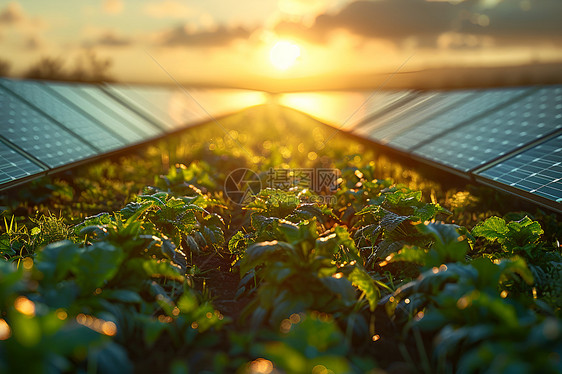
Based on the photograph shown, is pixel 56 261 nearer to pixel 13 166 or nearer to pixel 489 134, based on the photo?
pixel 13 166

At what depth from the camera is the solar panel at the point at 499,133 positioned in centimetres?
556

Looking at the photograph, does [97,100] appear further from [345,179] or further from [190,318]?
[190,318]

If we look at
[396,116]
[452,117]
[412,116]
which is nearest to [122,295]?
[452,117]

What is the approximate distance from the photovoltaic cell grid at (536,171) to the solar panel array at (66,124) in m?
5.42

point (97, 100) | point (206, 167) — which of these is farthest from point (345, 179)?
point (97, 100)

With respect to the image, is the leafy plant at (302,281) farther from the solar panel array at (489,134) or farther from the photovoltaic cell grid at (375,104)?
the photovoltaic cell grid at (375,104)

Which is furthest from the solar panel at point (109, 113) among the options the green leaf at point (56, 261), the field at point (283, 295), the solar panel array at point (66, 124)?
the green leaf at point (56, 261)

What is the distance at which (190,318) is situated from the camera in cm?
236

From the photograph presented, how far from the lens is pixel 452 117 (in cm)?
805

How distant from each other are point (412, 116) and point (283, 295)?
7741 millimetres

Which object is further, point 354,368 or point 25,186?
point 25,186

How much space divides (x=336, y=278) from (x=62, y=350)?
1.52 meters

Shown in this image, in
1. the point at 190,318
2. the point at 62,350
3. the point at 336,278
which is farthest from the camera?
the point at 336,278

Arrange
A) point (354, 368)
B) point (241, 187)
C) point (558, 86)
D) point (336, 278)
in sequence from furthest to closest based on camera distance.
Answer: point (558, 86), point (241, 187), point (336, 278), point (354, 368)
